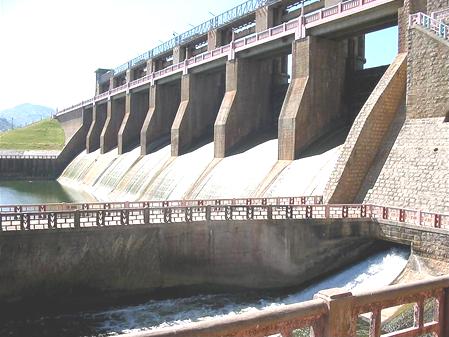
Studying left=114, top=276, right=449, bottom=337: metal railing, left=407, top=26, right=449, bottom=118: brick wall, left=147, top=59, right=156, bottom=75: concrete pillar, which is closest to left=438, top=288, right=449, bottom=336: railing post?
left=114, top=276, right=449, bottom=337: metal railing

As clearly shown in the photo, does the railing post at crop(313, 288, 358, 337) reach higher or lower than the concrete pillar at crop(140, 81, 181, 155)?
lower

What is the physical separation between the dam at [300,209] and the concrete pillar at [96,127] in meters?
39.9

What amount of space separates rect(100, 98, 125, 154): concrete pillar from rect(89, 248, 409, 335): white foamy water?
173ft

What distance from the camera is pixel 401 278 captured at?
16.2m

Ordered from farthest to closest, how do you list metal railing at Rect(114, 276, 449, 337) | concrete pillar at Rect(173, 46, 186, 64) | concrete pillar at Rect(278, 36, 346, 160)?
concrete pillar at Rect(173, 46, 186, 64) → concrete pillar at Rect(278, 36, 346, 160) → metal railing at Rect(114, 276, 449, 337)

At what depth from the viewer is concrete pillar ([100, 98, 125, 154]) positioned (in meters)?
67.7

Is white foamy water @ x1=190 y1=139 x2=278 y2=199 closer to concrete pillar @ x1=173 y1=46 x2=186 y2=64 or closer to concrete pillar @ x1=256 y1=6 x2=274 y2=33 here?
concrete pillar @ x1=256 y1=6 x2=274 y2=33

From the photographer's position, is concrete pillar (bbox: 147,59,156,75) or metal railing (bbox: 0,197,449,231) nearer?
metal railing (bbox: 0,197,449,231)

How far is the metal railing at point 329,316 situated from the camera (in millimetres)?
4852

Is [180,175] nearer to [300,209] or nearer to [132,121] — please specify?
[300,209]

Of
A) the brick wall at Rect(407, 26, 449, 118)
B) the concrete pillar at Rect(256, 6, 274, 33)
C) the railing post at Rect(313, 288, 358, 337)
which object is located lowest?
the railing post at Rect(313, 288, 358, 337)

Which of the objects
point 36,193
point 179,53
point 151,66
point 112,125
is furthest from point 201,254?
point 112,125

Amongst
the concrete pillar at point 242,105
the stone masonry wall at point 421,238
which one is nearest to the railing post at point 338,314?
the stone masonry wall at point 421,238

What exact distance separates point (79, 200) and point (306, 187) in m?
33.0
